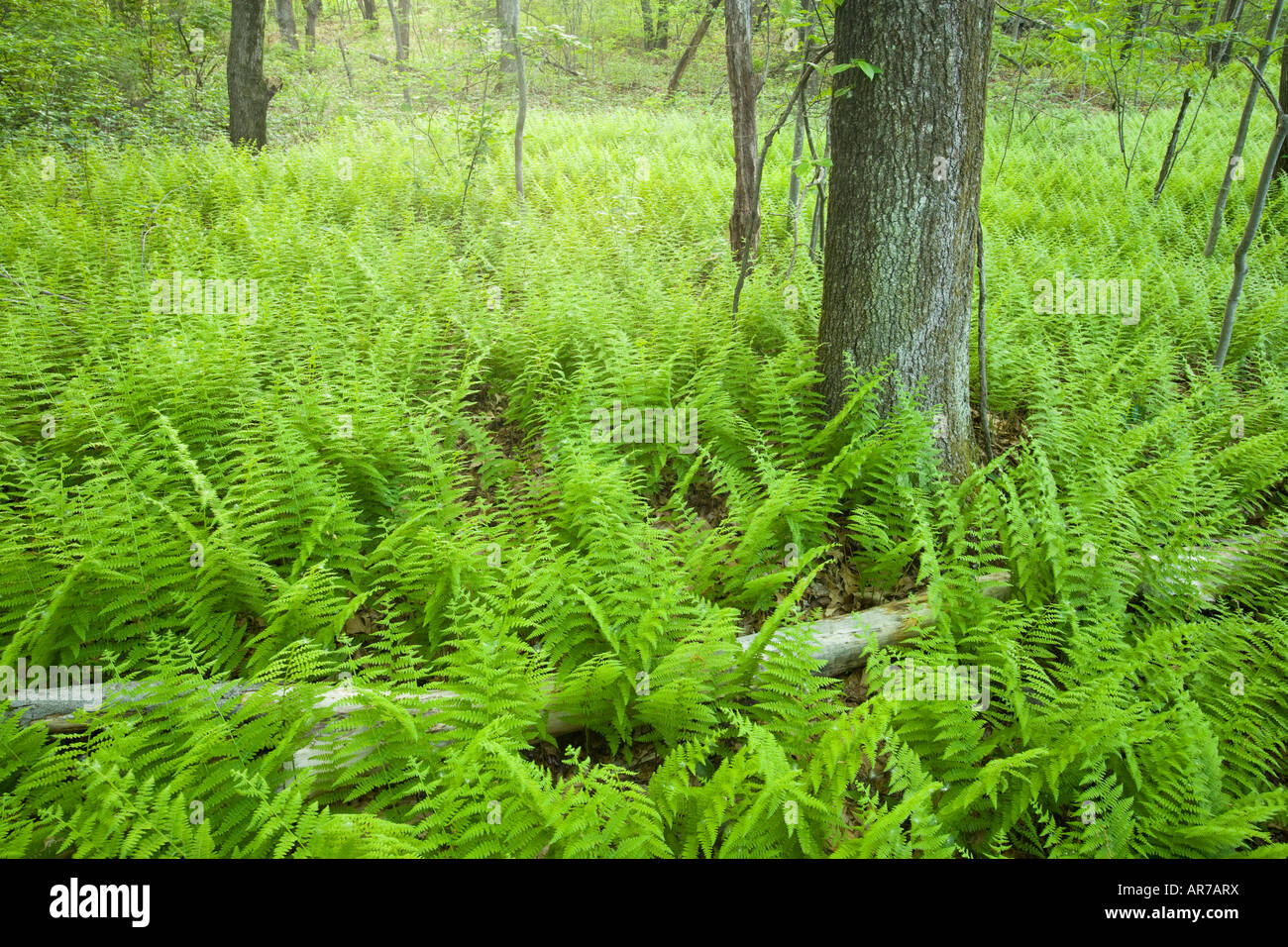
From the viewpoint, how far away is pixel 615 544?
3385mm

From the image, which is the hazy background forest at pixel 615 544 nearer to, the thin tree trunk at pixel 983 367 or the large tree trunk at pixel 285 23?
the thin tree trunk at pixel 983 367

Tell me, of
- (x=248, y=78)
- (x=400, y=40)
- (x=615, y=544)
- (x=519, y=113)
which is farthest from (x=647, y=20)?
(x=615, y=544)

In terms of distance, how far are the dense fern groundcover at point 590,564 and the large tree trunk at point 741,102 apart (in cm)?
90

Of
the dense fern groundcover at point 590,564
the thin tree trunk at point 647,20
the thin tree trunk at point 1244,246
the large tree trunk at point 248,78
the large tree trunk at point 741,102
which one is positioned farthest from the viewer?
the thin tree trunk at point 647,20

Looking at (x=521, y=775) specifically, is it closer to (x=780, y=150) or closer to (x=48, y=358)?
(x=48, y=358)

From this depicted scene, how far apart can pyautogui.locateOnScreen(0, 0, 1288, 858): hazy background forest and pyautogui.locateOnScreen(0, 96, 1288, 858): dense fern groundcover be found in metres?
0.03

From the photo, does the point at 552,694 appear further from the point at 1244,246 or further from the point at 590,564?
the point at 1244,246

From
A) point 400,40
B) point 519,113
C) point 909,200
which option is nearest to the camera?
point 909,200

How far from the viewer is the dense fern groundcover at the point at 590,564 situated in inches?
92.4

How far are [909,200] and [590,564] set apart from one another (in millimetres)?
2732

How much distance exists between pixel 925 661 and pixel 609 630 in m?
1.36

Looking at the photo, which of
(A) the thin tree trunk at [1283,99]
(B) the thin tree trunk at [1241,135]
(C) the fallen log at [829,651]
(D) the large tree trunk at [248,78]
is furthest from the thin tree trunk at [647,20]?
(C) the fallen log at [829,651]

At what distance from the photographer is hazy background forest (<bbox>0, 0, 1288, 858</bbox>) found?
2379 mm

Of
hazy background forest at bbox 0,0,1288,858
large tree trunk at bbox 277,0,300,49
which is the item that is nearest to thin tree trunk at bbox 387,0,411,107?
large tree trunk at bbox 277,0,300,49
